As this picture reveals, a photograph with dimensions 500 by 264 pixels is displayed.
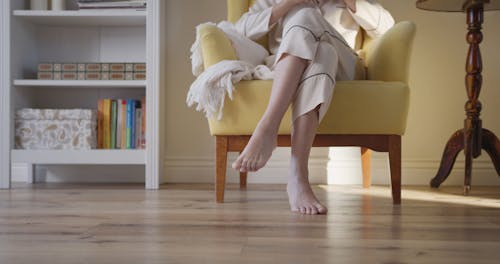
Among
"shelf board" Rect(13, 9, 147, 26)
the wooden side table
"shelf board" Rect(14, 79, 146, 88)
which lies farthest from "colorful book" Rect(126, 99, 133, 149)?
the wooden side table

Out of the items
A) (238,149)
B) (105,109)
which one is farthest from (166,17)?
(238,149)

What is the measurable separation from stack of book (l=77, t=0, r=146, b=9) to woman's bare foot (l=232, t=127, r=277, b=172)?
43.3 inches

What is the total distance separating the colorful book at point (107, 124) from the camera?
2.58 m

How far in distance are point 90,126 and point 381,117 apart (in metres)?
1.29

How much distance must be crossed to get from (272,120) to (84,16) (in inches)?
48.0

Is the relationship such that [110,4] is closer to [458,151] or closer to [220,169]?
[220,169]

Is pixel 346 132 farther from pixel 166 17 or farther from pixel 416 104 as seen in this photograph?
pixel 166 17

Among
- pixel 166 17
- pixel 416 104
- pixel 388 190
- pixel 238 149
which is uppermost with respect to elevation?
pixel 166 17

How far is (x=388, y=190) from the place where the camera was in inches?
96.9

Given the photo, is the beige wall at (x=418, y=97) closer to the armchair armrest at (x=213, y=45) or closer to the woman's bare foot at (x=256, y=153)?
the armchair armrest at (x=213, y=45)

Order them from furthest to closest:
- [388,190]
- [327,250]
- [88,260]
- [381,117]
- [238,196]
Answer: [388,190] → [238,196] → [381,117] → [327,250] → [88,260]

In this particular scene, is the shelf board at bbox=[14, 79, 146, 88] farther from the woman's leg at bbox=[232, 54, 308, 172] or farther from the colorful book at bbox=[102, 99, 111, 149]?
the woman's leg at bbox=[232, 54, 308, 172]

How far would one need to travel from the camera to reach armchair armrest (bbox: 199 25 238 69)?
1994mm

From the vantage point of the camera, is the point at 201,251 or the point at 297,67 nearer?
the point at 201,251
